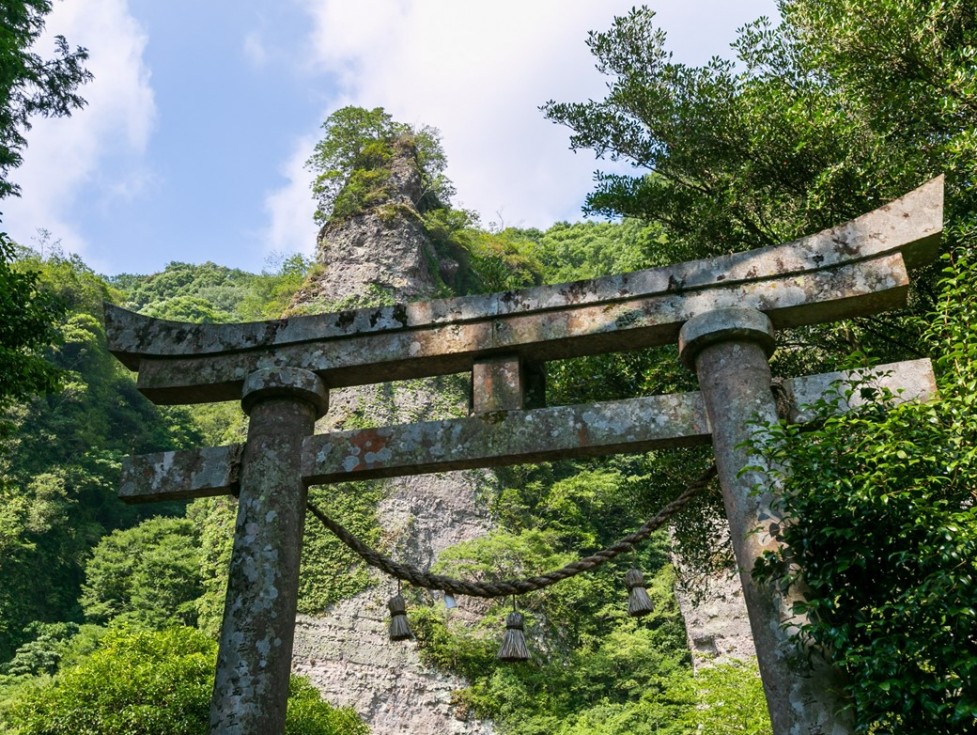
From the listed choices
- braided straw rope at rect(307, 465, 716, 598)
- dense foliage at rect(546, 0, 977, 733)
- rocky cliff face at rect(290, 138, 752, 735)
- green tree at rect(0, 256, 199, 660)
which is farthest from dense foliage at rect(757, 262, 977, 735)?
green tree at rect(0, 256, 199, 660)

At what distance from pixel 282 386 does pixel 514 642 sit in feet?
7.82

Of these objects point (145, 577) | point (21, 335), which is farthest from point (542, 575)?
point (145, 577)

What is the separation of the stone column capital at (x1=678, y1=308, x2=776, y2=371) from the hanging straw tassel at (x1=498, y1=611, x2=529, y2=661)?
2269mm

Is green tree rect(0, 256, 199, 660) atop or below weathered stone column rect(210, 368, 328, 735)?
atop

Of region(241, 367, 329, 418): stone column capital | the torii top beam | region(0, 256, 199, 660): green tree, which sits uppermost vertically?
region(0, 256, 199, 660): green tree

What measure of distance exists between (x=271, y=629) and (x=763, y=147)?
6.96 m

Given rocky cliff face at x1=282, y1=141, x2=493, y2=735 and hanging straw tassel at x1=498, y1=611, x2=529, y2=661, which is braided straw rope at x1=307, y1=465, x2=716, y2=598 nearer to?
hanging straw tassel at x1=498, y1=611, x2=529, y2=661

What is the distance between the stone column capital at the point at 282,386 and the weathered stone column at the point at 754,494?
7.53 feet

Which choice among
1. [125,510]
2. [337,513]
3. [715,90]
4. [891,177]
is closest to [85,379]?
[125,510]

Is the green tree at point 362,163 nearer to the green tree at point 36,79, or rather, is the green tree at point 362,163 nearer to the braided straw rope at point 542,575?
the green tree at point 36,79

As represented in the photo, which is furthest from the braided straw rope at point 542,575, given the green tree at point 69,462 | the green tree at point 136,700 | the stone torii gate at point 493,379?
the green tree at point 69,462

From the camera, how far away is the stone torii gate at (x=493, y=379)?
165 inches

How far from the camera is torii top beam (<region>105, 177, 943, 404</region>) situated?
4.45 meters

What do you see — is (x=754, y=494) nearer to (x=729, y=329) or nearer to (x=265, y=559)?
(x=729, y=329)
